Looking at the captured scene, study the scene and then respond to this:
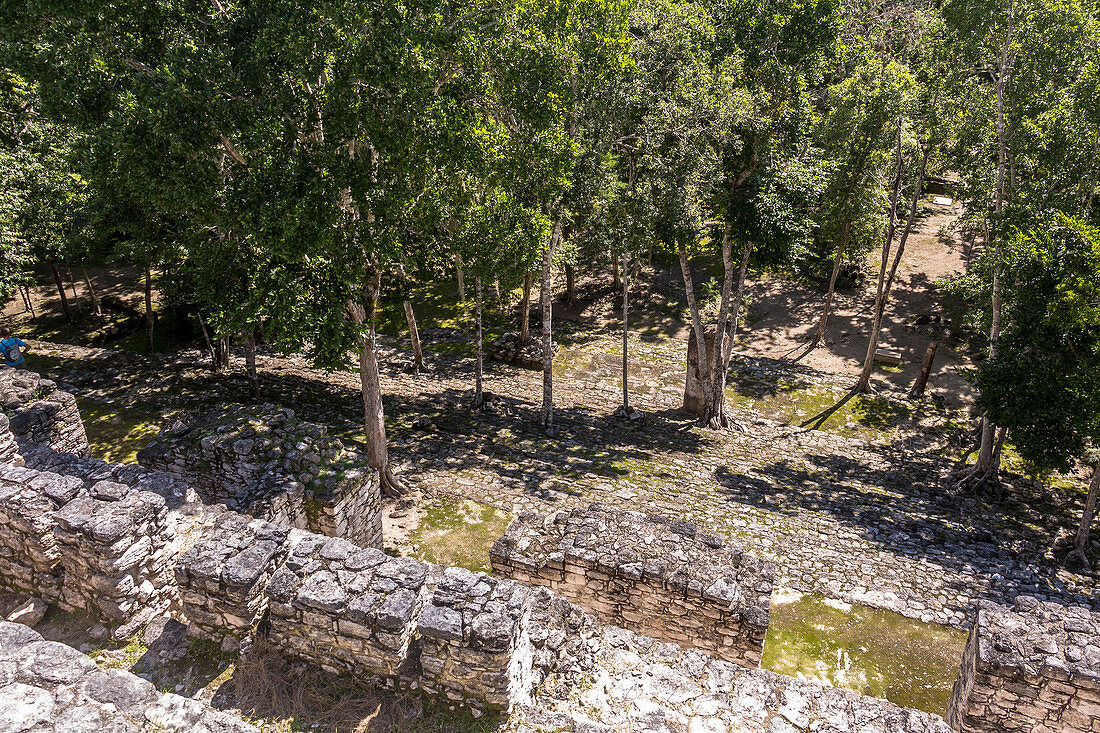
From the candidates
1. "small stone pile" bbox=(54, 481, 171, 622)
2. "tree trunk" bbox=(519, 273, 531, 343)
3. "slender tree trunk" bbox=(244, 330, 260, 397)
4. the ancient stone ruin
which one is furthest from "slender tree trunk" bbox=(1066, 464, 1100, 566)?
"slender tree trunk" bbox=(244, 330, 260, 397)

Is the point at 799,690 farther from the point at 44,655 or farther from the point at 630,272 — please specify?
the point at 630,272

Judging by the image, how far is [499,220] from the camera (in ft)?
57.2

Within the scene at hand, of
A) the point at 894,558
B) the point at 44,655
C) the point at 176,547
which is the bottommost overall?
the point at 894,558

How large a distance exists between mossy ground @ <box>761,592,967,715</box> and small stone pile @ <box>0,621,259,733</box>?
413 inches

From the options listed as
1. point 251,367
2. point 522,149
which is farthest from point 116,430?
point 522,149

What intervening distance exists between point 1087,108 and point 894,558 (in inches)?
543

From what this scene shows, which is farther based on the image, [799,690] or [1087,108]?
[1087,108]

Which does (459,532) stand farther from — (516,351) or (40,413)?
(516,351)

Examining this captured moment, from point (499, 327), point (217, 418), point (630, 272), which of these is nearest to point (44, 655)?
point (217, 418)

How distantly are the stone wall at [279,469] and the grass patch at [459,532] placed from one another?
1.35m

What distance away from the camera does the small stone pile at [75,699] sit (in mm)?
5820

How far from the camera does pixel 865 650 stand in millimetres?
12695

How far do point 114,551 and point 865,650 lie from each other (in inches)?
555

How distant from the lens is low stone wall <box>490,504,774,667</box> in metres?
10.7
